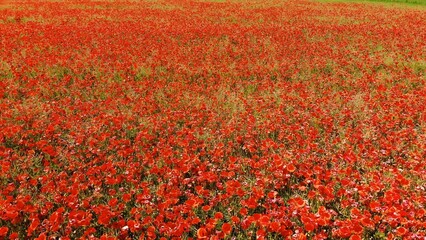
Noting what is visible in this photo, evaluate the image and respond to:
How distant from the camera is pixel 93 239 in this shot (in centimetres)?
335

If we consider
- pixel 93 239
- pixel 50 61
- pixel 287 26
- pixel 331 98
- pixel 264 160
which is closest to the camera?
pixel 93 239

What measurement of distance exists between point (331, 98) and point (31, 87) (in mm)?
7309

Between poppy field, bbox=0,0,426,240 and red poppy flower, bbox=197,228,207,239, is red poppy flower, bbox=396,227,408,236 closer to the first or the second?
poppy field, bbox=0,0,426,240

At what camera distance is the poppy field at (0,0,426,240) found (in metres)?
3.67

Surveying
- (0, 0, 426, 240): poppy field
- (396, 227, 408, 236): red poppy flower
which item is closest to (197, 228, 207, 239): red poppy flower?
(0, 0, 426, 240): poppy field

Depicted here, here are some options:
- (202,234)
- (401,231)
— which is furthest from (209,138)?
(401,231)

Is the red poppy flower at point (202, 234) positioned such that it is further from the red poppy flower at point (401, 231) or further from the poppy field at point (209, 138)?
the red poppy flower at point (401, 231)

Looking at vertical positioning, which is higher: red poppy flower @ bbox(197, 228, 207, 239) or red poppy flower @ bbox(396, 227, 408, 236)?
red poppy flower @ bbox(396, 227, 408, 236)

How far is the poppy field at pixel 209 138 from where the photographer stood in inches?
145

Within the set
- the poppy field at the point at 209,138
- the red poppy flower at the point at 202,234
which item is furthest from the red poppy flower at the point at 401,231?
the red poppy flower at the point at 202,234

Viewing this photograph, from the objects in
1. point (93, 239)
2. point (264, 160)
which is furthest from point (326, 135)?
point (93, 239)

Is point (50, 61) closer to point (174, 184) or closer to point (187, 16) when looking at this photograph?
point (174, 184)

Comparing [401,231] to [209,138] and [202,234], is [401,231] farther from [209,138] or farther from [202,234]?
[209,138]

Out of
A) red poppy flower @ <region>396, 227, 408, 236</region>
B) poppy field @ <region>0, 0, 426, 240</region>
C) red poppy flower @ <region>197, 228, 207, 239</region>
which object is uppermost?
red poppy flower @ <region>396, 227, 408, 236</region>
